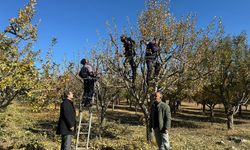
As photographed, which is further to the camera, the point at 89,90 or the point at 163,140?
the point at 89,90

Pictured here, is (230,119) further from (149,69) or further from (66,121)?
(66,121)

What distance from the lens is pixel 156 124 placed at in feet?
33.3

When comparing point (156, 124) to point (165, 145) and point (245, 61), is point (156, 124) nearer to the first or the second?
point (165, 145)

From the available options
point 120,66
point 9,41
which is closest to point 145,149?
point 120,66

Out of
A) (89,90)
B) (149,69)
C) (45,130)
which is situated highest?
(149,69)

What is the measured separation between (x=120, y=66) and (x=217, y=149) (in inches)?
301

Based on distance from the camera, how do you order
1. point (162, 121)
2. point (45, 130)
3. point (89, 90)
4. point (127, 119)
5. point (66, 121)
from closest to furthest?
1. point (66, 121)
2. point (162, 121)
3. point (89, 90)
4. point (45, 130)
5. point (127, 119)

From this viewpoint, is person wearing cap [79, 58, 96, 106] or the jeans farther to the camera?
person wearing cap [79, 58, 96, 106]

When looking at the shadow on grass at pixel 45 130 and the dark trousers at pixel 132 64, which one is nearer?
the dark trousers at pixel 132 64

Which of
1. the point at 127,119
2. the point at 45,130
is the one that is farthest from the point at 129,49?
the point at 127,119

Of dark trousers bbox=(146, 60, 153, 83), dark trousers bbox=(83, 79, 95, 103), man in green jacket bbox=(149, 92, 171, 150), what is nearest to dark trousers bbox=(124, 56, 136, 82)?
dark trousers bbox=(146, 60, 153, 83)

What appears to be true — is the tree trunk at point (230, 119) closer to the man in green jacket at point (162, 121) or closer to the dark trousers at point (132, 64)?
the dark trousers at point (132, 64)

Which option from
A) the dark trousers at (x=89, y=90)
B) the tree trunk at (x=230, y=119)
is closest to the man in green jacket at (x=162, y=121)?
the dark trousers at (x=89, y=90)

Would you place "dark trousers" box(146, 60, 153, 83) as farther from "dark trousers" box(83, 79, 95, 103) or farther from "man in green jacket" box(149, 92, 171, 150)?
"man in green jacket" box(149, 92, 171, 150)
